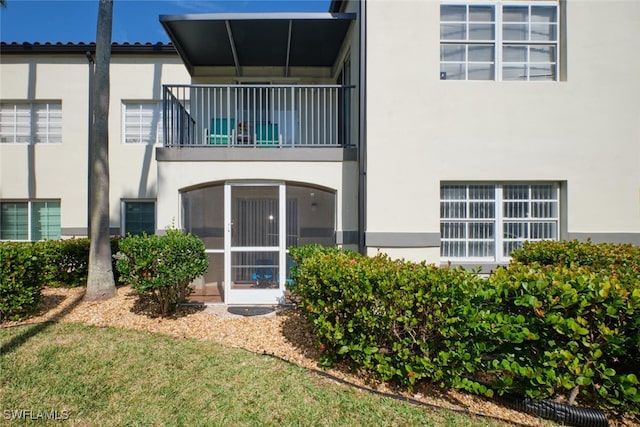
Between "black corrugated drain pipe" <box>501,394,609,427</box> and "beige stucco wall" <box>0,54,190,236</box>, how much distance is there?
35.5 feet

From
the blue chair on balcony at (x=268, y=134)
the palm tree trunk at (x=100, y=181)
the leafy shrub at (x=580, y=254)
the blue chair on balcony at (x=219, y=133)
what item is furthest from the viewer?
the blue chair on balcony at (x=268, y=134)

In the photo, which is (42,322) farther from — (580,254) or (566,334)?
(580,254)

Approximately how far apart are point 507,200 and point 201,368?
6.40 metres

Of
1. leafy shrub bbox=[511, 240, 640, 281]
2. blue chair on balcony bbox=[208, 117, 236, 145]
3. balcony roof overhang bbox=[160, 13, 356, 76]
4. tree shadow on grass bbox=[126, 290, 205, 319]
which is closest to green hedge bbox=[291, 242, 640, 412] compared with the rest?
leafy shrub bbox=[511, 240, 640, 281]

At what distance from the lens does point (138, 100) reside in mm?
10859

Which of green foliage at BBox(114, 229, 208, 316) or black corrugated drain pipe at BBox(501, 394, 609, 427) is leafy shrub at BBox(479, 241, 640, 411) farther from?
green foliage at BBox(114, 229, 208, 316)

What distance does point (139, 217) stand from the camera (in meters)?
10.9

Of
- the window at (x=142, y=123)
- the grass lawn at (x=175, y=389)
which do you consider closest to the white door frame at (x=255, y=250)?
the grass lawn at (x=175, y=389)

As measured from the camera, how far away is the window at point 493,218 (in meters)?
6.75

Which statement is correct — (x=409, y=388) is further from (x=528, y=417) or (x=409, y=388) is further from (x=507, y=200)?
(x=507, y=200)

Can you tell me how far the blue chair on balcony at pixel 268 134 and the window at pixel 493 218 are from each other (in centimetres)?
451

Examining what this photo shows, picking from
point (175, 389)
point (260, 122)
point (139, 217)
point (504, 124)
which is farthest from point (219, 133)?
point (504, 124)

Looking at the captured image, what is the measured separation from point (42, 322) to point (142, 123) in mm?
7152

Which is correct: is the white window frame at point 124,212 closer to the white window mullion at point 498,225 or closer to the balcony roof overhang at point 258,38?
the balcony roof overhang at point 258,38
